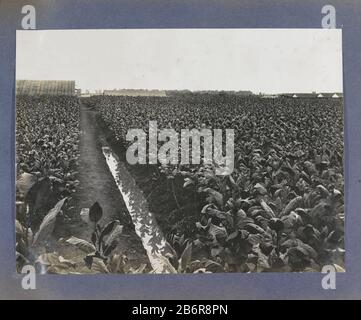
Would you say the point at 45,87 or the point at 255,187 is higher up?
the point at 45,87

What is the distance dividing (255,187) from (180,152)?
1.56ft

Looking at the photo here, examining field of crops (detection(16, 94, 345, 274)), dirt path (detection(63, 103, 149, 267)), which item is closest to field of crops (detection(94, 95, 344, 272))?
field of crops (detection(16, 94, 345, 274))

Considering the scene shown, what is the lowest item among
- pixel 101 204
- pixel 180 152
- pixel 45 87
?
pixel 101 204

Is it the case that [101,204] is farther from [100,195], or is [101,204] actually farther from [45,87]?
[45,87]

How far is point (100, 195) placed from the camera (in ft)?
8.96

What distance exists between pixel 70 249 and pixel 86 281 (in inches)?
8.2

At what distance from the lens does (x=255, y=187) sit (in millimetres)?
2742

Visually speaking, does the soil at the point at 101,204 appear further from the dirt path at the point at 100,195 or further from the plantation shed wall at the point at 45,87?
the plantation shed wall at the point at 45,87

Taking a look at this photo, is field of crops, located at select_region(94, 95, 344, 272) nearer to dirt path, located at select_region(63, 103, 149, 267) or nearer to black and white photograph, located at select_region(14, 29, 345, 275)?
black and white photograph, located at select_region(14, 29, 345, 275)

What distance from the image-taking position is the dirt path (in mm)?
2725

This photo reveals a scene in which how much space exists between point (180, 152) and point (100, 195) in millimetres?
520

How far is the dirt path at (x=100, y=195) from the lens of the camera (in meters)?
2.72

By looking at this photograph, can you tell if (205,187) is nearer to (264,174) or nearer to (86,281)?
(264,174)

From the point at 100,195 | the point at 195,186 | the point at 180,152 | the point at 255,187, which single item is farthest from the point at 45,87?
the point at 255,187
